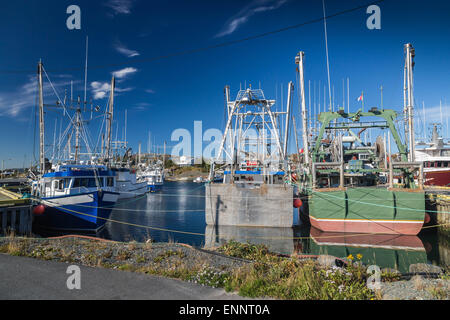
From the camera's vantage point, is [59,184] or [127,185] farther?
[127,185]

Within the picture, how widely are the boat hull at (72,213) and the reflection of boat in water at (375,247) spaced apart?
18856 millimetres

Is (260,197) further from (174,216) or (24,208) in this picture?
(24,208)

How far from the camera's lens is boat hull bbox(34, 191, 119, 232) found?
75.0ft

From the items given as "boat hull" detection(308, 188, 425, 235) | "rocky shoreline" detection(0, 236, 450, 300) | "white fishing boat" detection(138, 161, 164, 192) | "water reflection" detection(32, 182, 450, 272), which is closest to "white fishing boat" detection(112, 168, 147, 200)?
"white fishing boat" detection(138, 161, 164, 192)

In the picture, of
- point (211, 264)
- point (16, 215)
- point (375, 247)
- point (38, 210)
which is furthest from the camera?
point (38, 210)

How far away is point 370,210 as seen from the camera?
21.6 metres

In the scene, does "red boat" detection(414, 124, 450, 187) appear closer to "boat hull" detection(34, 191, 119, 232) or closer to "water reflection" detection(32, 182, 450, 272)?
"water reflection" detection(32, 182, 450, 272)

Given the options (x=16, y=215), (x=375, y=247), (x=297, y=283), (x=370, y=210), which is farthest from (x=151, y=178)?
(x=297, y=283)

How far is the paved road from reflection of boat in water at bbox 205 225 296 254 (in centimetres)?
1323

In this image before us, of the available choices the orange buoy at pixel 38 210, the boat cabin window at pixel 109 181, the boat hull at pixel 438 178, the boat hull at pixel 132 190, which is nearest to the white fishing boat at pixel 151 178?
the boat hull at pixel 132 190

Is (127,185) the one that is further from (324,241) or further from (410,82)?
(410,82)

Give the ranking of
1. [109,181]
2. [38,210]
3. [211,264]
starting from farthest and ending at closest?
[109,181]
[38,210]
[211,264]

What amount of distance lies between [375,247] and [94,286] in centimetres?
1977
